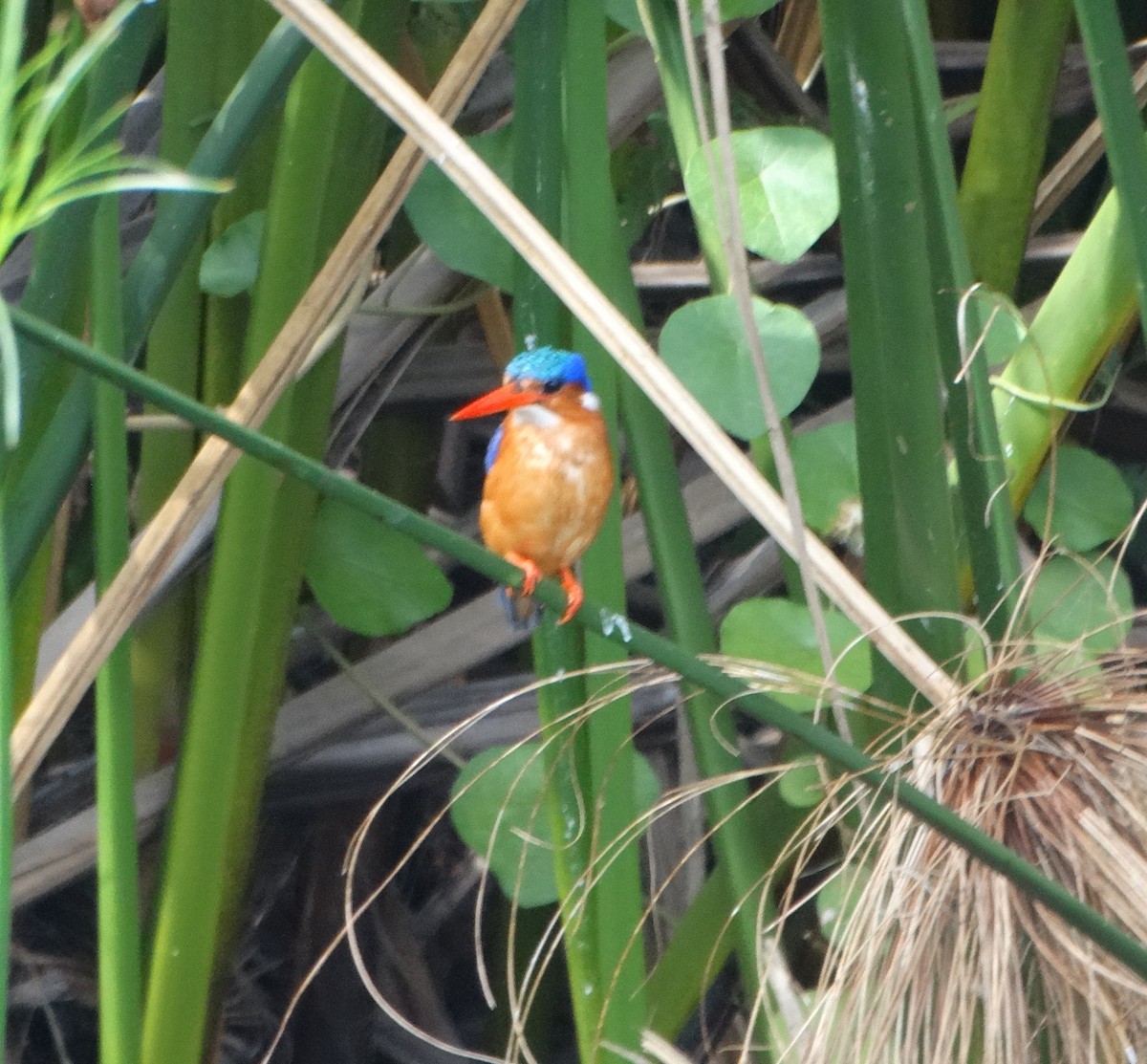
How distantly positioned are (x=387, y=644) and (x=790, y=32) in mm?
980

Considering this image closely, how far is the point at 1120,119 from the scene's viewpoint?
2.92ft

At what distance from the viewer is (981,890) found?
3.18 ft

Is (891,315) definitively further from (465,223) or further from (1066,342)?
(465,223)

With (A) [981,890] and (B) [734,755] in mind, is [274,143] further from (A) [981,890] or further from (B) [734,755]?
(A) [981,890]

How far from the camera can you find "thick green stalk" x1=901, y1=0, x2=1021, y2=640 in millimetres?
1052

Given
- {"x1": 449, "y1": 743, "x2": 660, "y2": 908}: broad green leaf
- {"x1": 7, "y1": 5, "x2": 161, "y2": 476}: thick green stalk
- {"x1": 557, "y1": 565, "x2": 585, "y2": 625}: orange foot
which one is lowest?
{"x1": 449, "y1": 743, "x2": 660, "y2": 908}: broad green leaf

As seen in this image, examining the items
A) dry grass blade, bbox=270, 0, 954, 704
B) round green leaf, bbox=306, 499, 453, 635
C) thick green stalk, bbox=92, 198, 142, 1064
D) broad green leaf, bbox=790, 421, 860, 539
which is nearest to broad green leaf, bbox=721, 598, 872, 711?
broad green leaf, bbox=790, 421, 860, 539

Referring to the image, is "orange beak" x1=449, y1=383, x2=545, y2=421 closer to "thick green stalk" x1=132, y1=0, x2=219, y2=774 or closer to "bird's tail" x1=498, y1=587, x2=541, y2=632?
"bird's tail" x1=498, y1=587, x2=541, y2=632

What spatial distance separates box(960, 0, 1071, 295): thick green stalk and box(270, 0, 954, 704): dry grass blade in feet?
1.61

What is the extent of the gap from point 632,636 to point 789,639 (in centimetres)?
45

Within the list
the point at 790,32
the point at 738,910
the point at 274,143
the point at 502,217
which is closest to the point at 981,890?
the point at 738,910

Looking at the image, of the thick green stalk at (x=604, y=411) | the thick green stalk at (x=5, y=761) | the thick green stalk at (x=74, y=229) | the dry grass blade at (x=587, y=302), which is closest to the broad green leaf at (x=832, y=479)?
the thick green stalk at (x=604, y=411)

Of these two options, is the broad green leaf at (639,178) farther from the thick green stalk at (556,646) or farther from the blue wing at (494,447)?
the thick green stalk at (556,646)

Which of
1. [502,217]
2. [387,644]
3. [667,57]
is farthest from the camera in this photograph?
[387,644]
